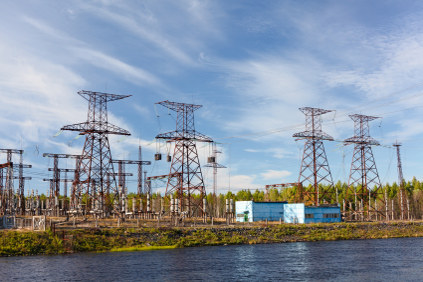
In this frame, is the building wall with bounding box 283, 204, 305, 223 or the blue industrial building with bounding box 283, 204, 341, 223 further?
the blue industrial building with bounding box 283, 204, 341, 223

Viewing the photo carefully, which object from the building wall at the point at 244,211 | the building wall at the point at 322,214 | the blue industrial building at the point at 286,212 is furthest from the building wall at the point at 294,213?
the building wall at the point at 244,211

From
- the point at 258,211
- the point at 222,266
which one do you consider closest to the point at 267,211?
the point at 258,211

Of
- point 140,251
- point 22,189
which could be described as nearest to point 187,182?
point 140,251

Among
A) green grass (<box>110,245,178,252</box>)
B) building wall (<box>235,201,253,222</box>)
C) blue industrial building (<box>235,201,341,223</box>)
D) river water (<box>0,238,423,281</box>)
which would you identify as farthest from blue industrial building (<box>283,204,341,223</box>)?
green grass (<box>110,245,178,252</box>)

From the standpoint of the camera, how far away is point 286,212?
108062 millimetres

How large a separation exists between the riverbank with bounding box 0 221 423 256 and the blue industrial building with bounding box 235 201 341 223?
1217 cm

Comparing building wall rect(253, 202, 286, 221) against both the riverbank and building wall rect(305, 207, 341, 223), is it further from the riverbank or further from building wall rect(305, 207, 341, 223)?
the riverbank

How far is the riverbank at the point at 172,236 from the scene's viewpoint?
188 ft

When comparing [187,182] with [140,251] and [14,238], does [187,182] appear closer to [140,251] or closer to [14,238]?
[140,251]

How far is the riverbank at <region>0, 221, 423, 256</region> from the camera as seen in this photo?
188 feet

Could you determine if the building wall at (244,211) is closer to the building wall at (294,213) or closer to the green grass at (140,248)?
the building wall at (294,213)

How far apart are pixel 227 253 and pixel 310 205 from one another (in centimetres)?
5920

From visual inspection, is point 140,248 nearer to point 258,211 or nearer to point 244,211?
point 244,211

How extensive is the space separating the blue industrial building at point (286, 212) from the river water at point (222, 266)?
42893 mm
